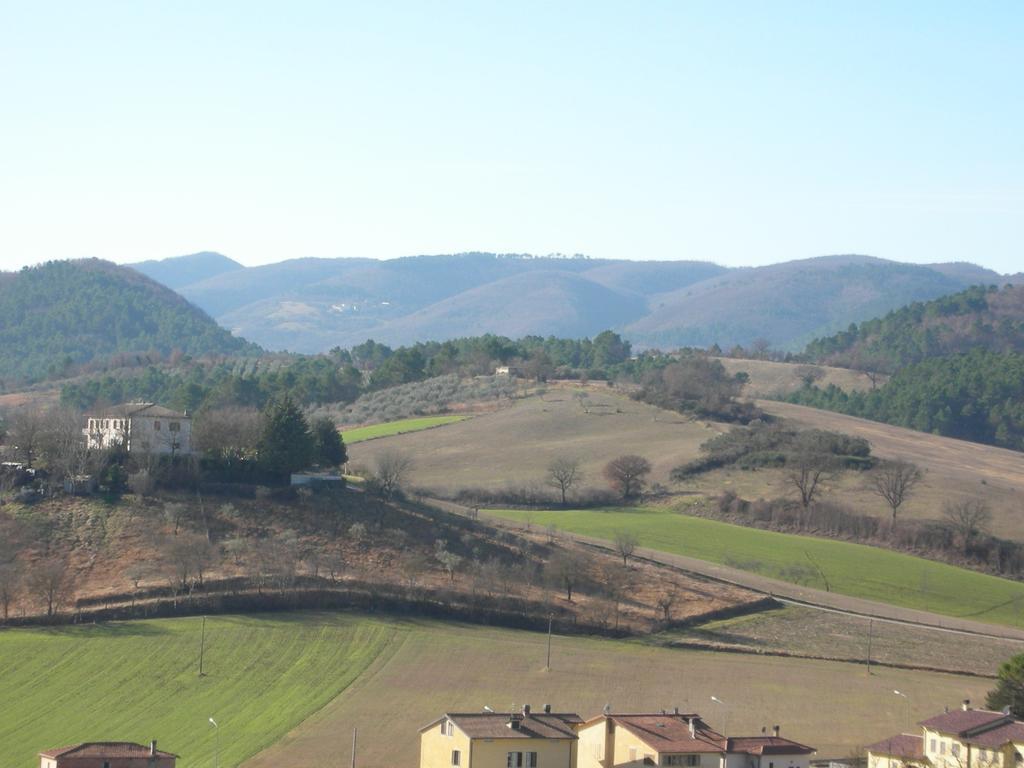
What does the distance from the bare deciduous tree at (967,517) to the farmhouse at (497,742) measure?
56006mm

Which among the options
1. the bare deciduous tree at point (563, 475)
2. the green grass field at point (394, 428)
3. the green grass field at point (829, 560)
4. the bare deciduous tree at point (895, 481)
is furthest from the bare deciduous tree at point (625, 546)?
the green grass field at point (394, 428)

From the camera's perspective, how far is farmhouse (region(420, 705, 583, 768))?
158 feet

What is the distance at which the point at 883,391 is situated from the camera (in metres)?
186

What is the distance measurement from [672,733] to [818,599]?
36683 millimetres

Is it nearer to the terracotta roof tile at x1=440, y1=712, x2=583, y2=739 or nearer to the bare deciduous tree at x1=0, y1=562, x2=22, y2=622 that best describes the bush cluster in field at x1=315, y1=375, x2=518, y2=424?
the bare deciduous tree at x1=0, y1=562, x2=22, y2=622

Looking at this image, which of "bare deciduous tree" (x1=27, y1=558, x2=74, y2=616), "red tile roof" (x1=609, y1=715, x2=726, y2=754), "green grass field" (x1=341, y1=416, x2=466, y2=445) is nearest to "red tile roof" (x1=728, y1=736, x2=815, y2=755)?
→ "red tile roof" (x1=609, y1=715, x2=726, y2=754)

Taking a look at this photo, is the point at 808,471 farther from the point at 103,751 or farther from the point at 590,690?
the point at 103,751

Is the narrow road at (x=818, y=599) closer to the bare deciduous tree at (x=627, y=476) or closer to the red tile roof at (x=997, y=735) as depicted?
the bare deciduous tree at (x=627, y=476)

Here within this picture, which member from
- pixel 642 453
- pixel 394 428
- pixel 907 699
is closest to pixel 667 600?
pixel 907 699

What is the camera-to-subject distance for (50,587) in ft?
231

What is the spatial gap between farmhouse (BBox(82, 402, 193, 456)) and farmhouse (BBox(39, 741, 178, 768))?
41.3 metres

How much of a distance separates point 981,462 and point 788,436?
79.4ft

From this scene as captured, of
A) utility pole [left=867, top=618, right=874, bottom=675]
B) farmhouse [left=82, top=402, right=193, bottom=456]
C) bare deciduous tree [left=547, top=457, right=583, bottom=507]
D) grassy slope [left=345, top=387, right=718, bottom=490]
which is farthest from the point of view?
grassy slope [left=345, top=387, right=718, bottom=490]

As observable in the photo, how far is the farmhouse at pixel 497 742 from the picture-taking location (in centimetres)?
4809
